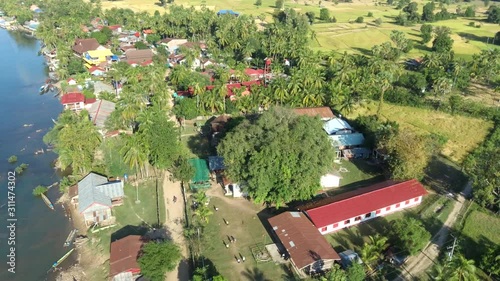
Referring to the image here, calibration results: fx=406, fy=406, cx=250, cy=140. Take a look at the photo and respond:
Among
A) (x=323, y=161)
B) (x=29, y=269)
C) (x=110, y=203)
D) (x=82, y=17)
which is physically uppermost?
(x=82, y=17)

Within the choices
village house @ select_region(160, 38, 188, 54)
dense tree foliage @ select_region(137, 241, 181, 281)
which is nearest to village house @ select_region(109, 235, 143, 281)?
dense tree foliage @ select_region(137, 241, 181, 281)

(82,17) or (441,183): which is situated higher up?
(82,17)

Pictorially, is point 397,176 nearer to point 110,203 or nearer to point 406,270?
point 406,270

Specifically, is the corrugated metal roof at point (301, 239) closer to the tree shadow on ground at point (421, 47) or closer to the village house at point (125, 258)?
the village house at point (125, 258)

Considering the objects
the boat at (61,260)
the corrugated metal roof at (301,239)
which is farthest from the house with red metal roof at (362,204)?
the boat at (61,260)

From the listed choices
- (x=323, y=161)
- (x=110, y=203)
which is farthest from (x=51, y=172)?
(x=323, y=161)

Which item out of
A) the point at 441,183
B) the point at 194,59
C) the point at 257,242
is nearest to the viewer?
the point at 257,242

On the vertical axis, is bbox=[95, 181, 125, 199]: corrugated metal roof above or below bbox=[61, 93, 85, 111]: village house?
below

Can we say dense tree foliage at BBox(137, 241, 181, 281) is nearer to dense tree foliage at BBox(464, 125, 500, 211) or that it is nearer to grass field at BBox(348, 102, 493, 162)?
dense tree foliage at BBox(464, 125, 500, 211)
